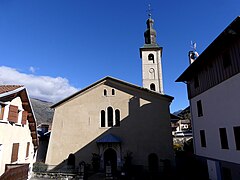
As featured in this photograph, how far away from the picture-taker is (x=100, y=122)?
826 inches

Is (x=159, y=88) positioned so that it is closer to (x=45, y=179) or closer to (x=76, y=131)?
(x=76, y=131)

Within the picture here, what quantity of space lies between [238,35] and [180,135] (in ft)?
72.5

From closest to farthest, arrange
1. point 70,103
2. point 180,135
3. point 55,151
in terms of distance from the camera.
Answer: point 55,151
point 70,103
point 180,135

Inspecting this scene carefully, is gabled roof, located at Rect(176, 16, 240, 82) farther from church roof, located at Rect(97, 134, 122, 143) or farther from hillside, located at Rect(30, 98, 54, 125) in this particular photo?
hillside, located at Rect(30, 98, 54, 125)

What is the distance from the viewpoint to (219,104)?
12.8 m

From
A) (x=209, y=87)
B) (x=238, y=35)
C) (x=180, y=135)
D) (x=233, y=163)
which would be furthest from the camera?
(x=180, y=135)

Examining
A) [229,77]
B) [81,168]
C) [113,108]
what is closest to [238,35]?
[229,77]

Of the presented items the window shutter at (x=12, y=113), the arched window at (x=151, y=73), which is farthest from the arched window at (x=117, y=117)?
the arched window at (x=151, y=73)

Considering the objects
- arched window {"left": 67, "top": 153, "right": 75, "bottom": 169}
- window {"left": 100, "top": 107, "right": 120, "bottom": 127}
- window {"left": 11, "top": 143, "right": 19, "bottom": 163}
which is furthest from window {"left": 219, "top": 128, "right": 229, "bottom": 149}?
arched window {"left": 67, "top": 153, "right": 75, "bottom": 169}

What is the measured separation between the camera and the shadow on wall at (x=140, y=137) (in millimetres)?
19375

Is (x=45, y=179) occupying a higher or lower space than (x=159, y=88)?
lower

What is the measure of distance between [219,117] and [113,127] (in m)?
11.1

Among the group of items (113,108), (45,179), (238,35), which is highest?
(238,35)

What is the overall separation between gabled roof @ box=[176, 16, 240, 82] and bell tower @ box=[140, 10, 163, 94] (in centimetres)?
1357
